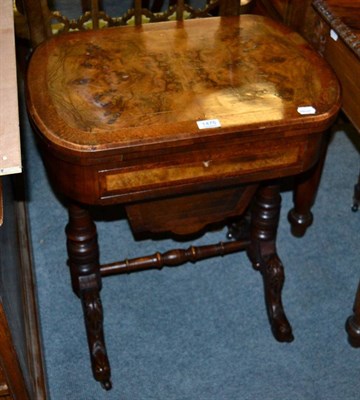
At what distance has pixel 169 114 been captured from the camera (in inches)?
51.7

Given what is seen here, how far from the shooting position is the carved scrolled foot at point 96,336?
5.52 ft

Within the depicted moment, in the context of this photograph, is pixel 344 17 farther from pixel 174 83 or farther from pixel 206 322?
pixel 206 322

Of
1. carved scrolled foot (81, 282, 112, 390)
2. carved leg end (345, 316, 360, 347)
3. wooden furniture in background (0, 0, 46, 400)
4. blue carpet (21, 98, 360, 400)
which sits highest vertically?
wooden furniture in background (0, 0, 46, 400)

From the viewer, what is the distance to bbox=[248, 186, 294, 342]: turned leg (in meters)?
1.78

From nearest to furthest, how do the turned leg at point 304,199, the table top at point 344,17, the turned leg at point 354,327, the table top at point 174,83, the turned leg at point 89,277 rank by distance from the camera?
the table top at point 174,83, the table top at point 344,17, the turned leg at point 89,277, the turned leg at point 354,327, the turned leg at point 304,199

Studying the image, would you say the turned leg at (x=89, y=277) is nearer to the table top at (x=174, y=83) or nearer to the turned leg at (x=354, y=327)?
the table top at (x=174, y=83)

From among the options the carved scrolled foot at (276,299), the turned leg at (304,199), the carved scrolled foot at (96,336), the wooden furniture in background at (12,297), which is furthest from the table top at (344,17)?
the carved scrolled foot at (96,336)

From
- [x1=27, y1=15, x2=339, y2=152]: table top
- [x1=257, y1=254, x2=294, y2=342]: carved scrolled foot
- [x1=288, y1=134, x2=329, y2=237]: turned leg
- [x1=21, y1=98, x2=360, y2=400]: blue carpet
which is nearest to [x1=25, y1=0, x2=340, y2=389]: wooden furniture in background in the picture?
[x1=27, y1=15, x2=339, y2=152]: table top

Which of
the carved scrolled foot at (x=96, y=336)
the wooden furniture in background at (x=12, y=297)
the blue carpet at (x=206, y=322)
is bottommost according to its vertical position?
the blue carpet at (x=206, y=322)

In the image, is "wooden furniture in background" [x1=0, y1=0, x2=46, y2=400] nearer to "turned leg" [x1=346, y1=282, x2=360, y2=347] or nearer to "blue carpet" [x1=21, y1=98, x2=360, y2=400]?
"blue carpet" [x1=21, y1=98, x2=360, y2=400]

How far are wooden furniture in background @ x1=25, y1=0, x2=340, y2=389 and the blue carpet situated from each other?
0.12m

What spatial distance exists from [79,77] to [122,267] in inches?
23.3

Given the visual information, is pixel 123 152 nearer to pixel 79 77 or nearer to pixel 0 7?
pixel 79 77

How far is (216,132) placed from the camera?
4.19ft
